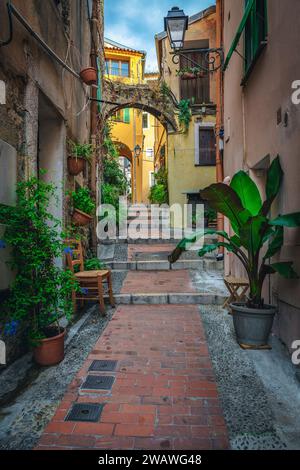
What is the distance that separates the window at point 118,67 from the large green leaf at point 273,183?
1918 centimetres

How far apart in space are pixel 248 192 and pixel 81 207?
2928 mm

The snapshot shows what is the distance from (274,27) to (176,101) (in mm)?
9390

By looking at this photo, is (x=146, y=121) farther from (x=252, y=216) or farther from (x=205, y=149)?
(x=252, y=216)

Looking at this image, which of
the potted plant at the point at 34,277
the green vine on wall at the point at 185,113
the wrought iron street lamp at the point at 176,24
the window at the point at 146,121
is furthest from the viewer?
the window at the point at 146,121

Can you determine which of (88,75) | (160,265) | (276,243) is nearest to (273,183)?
(276,243)

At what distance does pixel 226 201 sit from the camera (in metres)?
3.38

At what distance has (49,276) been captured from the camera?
9.84ft

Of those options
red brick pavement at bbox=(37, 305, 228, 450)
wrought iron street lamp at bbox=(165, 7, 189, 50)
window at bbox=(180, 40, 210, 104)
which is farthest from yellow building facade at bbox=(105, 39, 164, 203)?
red brick pavement at bbox=(37, 305, 228, 450)

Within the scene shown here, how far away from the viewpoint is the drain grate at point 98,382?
8.62 feet

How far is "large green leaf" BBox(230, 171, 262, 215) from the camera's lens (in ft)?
11.7

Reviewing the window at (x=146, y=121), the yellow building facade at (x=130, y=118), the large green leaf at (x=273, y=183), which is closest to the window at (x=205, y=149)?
the yellow building facade at (x=130, y=118)

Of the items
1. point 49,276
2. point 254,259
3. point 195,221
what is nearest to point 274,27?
point 254,259

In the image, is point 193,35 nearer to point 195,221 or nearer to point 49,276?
point 195,221

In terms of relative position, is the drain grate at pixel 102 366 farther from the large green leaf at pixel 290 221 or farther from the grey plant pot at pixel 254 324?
the large green leaf at pixel 290 221
